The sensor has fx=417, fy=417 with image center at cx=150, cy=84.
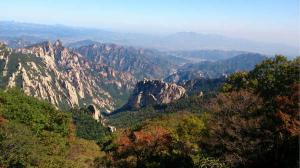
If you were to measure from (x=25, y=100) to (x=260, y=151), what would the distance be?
1866 inches

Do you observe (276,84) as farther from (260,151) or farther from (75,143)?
(75,143)

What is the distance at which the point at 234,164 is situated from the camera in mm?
39156

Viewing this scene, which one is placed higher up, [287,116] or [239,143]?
[287,116]

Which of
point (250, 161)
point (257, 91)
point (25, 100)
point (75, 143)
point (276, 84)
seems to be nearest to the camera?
point (250, 161)

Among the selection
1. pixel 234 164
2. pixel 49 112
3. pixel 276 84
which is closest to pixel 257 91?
pixel 276 84

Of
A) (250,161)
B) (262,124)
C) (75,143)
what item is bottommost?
(75,143)

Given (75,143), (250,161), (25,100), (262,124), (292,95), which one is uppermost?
(292,95)

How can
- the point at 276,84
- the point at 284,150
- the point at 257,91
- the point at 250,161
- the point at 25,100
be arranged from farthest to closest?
the point at 25,100
the point at 257,91
the point at 276,84
the point at 250,161
the point at 284,150

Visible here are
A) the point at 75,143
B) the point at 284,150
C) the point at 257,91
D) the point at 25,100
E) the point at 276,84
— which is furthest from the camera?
the point at 25,100

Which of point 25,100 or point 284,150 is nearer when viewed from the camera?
point 284,150

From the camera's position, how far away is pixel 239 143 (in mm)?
40219

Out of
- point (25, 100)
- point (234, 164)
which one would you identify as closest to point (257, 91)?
point (234, 164)

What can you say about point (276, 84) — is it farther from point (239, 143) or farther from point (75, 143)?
point (75, 143)

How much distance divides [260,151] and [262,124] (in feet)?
9.65
